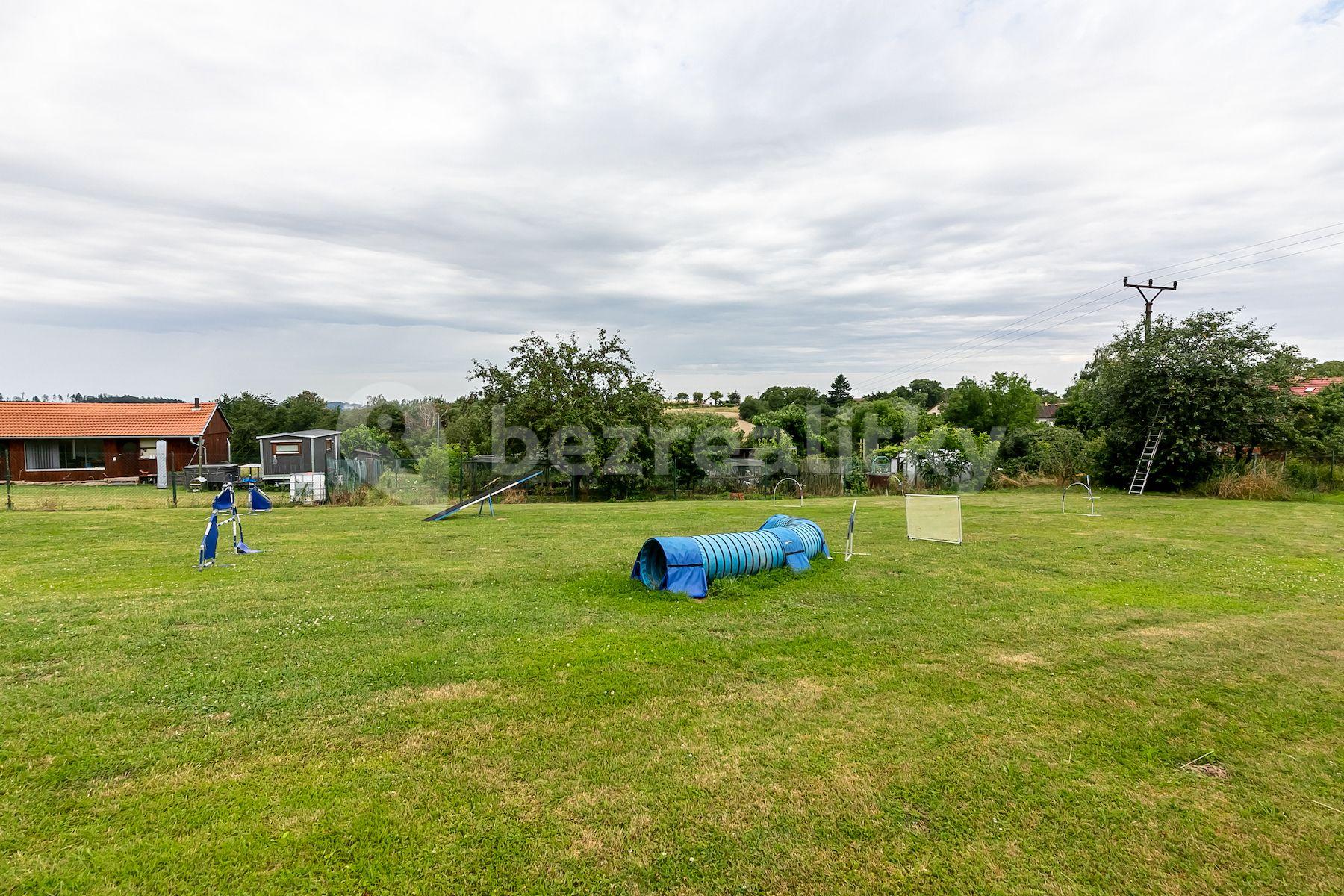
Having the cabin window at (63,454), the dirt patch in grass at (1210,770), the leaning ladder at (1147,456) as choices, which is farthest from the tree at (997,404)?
the cabin window at (63,454)

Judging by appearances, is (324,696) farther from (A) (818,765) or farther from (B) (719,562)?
(B) (719,562)

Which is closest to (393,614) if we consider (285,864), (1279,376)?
(285,864)

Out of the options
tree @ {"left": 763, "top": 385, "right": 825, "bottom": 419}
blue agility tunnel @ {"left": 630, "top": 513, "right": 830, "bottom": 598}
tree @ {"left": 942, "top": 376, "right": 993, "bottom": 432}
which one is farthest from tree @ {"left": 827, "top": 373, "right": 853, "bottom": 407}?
blue agility tunnel @ {"left": 630, "top": 513, "right": 830, "bottom": 598}

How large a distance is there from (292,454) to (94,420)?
13802 mm

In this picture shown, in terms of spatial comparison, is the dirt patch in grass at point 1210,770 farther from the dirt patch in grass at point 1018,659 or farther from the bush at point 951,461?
the bush at point 951,461

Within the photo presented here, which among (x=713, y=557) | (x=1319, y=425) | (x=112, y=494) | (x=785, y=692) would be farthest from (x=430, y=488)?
(x=1319, y=425)

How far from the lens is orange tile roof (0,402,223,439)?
28812mm

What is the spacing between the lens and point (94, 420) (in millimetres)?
30031

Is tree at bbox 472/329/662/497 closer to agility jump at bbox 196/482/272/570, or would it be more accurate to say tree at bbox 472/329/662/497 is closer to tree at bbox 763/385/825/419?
agility jump at bbox 196/482/272/570

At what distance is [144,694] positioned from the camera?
4906 mm

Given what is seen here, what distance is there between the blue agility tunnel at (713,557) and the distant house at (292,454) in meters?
18.9

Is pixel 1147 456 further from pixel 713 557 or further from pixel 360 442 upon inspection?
pixel 360 442

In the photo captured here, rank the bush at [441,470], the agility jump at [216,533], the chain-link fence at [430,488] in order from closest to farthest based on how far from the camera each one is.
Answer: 1. the agility jump at [216,533]
2. the chain-link fence at [430,488]
3. the bush at [441,470]

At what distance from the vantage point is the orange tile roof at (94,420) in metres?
28.8
